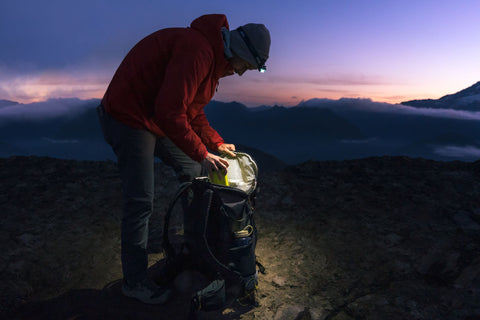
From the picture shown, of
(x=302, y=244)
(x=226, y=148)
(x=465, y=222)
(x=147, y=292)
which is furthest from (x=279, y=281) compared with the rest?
(x=465, y=222)

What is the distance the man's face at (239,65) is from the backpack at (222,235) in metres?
0.69

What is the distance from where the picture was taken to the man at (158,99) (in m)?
1.99

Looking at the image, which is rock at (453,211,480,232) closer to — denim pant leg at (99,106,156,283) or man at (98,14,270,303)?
man at (98,14,270,303)

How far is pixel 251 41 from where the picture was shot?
2146 millimetres

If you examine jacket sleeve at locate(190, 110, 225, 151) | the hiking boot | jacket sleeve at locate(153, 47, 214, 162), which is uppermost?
jacket sleeve at locate(153, 47, 214, 162)

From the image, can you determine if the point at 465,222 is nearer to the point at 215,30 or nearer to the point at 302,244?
the point at 302,244

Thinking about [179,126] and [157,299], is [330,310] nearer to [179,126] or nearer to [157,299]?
[157,299]

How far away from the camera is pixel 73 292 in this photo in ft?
8.72

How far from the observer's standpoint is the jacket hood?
82.8 inches

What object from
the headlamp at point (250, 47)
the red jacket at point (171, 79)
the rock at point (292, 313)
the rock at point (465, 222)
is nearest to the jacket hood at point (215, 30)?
the red jacket at point (171, 79)

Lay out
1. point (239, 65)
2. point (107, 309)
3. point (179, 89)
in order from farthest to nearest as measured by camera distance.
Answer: point (107, 309) < point (239, 65) < point (179, 89)

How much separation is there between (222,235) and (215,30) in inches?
59.4

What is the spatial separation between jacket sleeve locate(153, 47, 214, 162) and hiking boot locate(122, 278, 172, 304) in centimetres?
127

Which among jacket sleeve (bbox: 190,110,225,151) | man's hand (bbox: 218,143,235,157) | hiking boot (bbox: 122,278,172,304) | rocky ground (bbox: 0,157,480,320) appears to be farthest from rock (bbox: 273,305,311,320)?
jacket sleeve (bbox: 190,110,225,151)
